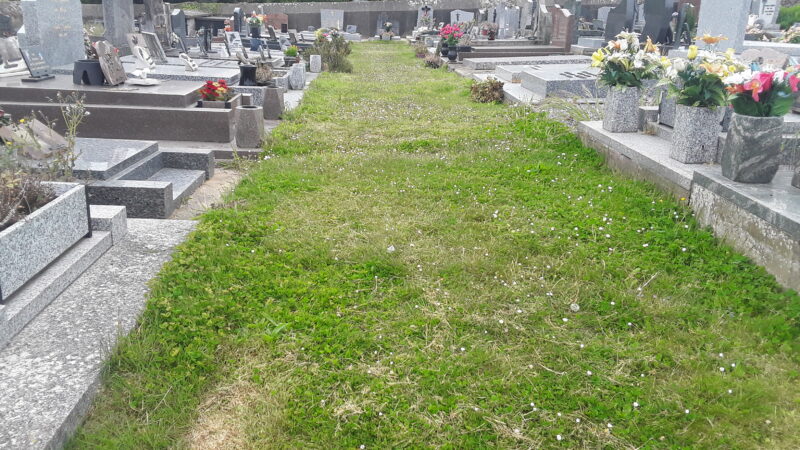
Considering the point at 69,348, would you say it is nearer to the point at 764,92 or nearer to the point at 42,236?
the point at 42,236

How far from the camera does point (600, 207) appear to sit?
5.07 meters

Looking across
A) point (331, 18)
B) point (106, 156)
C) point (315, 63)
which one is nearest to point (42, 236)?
point (106, 156)

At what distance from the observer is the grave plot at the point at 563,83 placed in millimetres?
9914

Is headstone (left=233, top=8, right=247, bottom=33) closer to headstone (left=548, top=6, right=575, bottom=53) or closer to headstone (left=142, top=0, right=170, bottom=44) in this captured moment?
headstone (left=142, top=0, right=170, bottom=44)

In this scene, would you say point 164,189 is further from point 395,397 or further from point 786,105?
point 786,105

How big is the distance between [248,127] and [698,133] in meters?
4.72

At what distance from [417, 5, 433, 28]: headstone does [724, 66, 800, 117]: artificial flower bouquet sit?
2805cm

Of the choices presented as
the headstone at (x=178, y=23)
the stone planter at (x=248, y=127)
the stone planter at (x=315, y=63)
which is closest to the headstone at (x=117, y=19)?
the headstone at (x=178, y=23)

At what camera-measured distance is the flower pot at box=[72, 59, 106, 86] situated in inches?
301

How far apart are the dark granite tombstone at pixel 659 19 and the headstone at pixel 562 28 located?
4.12 m

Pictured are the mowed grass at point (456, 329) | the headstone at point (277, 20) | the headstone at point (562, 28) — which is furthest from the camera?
the headstone at point (277, 20)

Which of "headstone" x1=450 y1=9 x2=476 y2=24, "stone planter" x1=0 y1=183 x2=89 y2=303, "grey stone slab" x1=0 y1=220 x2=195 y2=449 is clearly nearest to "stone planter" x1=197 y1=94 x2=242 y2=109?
"grey stone slab" x1=0 y1=220 x2=195 y2=449

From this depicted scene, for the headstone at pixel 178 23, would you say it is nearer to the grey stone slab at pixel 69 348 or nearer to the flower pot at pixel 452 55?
the flower pot at pixel 452 55

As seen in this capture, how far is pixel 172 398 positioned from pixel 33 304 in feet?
3.36
